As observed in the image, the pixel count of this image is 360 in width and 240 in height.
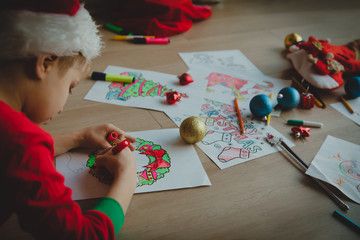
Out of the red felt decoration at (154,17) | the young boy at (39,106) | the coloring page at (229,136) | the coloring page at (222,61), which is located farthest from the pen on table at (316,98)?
the young boy at (39,106)

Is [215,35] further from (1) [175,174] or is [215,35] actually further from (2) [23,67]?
(2) [23,67]

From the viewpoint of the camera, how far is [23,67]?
444 millimetres

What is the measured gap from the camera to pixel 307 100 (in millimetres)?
896

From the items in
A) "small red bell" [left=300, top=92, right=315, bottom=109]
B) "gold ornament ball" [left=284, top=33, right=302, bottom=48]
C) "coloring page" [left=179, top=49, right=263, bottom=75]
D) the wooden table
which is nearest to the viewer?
the wooden table

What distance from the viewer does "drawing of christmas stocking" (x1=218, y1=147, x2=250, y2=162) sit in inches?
27.8

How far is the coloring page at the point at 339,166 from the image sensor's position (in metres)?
0.65

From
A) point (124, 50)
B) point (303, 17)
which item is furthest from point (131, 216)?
point (303, 17)

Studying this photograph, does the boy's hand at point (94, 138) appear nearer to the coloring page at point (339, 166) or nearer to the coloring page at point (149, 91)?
the coloring page at point (149, 91)

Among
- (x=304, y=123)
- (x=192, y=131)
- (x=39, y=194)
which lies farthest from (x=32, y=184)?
(x=304, y=123)

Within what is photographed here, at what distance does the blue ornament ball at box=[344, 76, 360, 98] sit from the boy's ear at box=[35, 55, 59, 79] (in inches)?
35.5

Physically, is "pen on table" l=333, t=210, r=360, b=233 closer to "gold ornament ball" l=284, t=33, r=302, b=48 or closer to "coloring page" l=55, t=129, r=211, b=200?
"coloring page" l=55, t=129, r=211, b=200

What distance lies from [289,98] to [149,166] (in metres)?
0.48

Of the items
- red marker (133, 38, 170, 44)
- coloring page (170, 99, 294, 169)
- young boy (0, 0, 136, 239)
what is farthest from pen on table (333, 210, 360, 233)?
red marker (133, 38, 170, 44)

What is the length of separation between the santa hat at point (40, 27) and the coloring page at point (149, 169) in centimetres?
27
